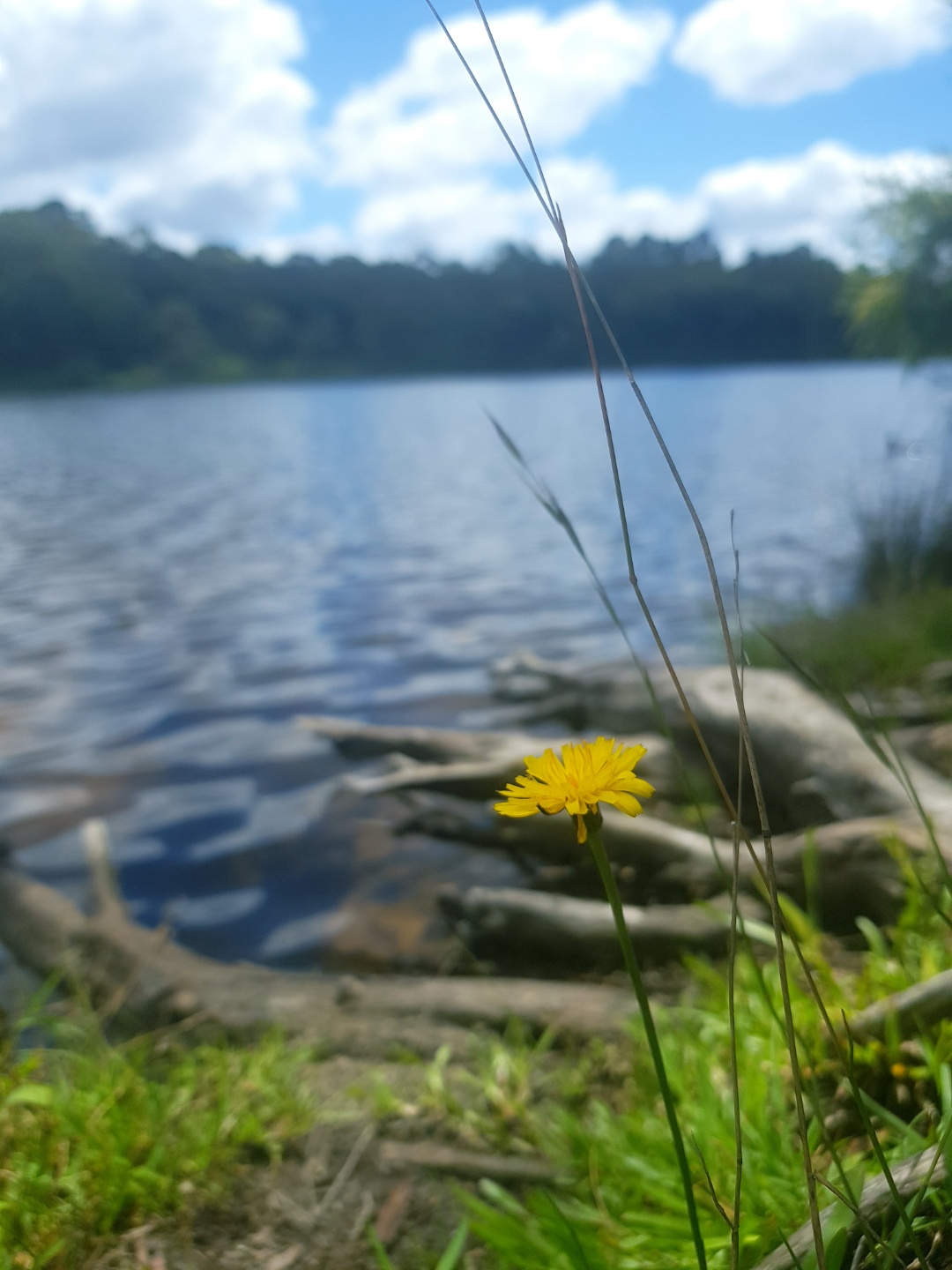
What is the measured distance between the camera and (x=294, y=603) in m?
9.10

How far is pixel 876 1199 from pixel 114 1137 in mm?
1401

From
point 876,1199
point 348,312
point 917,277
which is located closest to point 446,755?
point 876,1199

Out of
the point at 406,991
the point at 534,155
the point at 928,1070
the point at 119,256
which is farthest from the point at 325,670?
the point at 119,256

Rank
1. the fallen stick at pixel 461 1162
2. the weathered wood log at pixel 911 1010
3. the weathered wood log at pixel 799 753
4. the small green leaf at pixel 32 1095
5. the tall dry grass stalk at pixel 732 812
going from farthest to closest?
the weathered wood log at pixel 799 753, the fallen stick at pixel 461 1162, the small green leaf at pixel 32 1095, the weathered wood log at pixel 911 1010, the tall dry grass stalk at pixel 732 812

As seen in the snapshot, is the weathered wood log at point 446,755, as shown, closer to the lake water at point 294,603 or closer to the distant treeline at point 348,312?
the lake water at point 294,603

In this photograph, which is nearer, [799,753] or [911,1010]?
[911,1010]

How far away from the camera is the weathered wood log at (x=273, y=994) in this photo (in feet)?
8.43

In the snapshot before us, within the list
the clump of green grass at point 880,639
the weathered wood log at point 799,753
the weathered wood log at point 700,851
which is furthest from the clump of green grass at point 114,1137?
the clump of green grass at point 880,639

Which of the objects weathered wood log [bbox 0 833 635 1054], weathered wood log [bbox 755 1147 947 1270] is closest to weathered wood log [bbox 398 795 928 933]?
weathered wood log [bbox 0 833 635 1054]

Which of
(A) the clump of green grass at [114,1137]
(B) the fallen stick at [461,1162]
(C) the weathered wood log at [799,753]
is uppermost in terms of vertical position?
(C) the weathered wood log at [799,753]

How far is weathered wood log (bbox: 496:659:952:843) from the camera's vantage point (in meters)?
3.13

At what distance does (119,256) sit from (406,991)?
5261 cm

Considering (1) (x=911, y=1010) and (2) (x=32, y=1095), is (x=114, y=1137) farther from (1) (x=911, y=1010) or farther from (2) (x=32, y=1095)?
(1) (x=911, y=1010)

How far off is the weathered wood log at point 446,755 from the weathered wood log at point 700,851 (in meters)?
0.18
